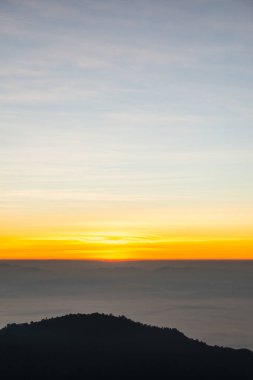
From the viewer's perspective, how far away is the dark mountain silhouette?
45062 mm

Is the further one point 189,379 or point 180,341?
point 180,341

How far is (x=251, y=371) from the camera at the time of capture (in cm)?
4947

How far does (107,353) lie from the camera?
48.8 m

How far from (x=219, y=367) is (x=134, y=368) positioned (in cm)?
819

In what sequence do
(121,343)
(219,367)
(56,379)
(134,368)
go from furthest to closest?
1. (121,343)
2. (219,367)
3. (134,368)
4. (56,379)

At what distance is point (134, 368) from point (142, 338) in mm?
8364

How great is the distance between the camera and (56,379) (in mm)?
43062

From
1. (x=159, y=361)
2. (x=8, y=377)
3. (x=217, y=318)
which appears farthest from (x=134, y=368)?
(x=217, y=318)

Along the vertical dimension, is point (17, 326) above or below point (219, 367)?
above

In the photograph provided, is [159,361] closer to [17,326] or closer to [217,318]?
[17,326]

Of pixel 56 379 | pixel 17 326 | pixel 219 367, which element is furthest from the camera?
pixel 17 326

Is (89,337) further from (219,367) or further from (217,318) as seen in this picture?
(217,318)

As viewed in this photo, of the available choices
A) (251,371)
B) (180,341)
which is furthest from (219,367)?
(180,341)

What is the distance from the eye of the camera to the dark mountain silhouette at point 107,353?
45062 mm
